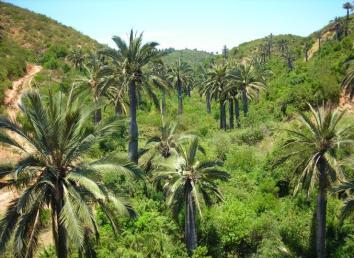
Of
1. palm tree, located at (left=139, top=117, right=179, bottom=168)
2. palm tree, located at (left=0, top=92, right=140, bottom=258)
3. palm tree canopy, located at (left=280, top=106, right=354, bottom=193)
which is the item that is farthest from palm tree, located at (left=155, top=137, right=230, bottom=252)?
palm tree, located at (left=0, top=92, right=140, bottom=258)

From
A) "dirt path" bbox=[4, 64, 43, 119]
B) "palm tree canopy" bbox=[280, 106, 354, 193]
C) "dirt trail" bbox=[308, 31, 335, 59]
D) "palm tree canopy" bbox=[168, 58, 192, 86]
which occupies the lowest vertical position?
"palm tree canopy" bbox=[280, 106, 354, 193]

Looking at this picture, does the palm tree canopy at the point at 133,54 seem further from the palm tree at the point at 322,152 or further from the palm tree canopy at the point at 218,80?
the palm tree canopy at the point at 218,80

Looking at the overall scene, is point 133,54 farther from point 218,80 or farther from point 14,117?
point 218,80

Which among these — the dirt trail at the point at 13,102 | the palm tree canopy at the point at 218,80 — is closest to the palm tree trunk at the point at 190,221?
the dirt trail at the point at 13,102

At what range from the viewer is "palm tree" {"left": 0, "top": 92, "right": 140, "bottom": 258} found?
10.1 m

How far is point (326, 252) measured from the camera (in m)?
21.5

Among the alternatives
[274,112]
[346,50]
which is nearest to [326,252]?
[274,112]

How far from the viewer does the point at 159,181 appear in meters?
22.9

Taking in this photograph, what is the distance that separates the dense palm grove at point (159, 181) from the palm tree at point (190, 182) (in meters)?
0.06

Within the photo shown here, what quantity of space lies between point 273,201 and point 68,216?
57.3 feet

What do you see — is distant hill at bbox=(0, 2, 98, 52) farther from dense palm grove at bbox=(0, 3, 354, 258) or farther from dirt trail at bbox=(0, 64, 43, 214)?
dense palm grove at bbox=(0, 3, 354, 258)

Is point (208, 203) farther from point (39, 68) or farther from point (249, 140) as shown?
point (39, 68)

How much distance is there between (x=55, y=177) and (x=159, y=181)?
12.7 metres

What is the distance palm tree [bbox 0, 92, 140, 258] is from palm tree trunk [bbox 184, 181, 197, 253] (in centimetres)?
796
